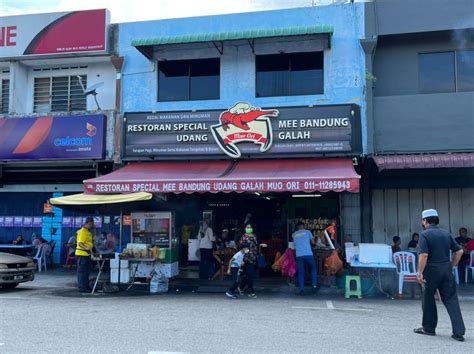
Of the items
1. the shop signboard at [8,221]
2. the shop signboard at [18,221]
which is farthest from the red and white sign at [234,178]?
the shop signboard at [8,221]

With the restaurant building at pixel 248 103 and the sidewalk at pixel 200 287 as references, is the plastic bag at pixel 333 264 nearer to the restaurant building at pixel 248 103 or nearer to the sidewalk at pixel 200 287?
the sidewalk at pixel 200 287

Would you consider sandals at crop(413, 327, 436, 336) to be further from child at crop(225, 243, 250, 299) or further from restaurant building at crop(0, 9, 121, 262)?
restaurant building at crop(0, 9, 121, 262)

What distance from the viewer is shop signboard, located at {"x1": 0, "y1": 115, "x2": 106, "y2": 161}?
14406 millimetres

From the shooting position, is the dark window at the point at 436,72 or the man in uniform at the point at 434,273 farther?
the dark window at the point at 436,72

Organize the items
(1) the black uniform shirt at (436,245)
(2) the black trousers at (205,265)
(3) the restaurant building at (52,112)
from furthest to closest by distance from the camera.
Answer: (3) the restaurant building at (52,112) < (2) the black trousers at (205,265) < (1) the black uniform shirt at (436,245)

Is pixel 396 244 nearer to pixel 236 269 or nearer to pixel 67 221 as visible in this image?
pixel 236 269

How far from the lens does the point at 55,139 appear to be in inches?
573

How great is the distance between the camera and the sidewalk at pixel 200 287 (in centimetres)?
1161

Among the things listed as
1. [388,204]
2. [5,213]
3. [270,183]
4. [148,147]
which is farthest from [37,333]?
[5,213]

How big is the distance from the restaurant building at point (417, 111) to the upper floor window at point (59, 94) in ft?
30.1

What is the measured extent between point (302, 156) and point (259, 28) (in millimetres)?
3995

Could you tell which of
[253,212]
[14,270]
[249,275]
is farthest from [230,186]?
[14,270]

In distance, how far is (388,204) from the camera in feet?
46.0

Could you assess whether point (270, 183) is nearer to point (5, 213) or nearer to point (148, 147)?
point (148, 147)
